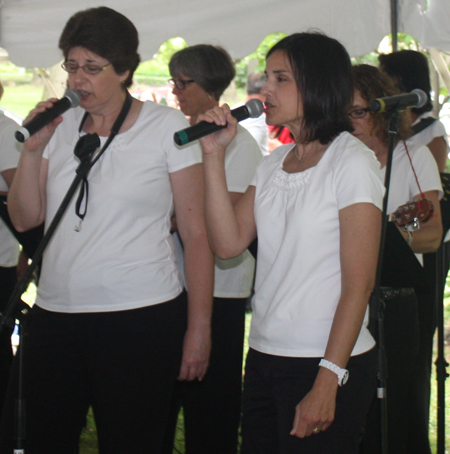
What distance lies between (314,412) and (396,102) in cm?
Answer: 104

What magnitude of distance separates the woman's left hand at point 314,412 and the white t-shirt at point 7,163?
1.69 m

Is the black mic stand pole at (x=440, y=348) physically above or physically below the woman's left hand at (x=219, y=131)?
below

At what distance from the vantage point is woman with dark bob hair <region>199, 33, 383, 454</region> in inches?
62.9

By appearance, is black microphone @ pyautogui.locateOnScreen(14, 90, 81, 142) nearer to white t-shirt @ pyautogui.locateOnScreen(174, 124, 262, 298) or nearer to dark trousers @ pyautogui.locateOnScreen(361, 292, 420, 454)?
white t-shirt @ pyautogui.locateOnScreen(174, 124, 262, 298)

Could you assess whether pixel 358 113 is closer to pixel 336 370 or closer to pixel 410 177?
pixel 410 177

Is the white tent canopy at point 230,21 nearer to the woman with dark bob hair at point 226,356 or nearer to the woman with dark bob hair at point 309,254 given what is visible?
the woman with dark bob hair at point 226,356

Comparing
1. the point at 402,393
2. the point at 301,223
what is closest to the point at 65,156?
the point at 301,223

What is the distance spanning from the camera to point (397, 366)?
232 centimetres

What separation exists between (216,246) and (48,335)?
1.86 ft

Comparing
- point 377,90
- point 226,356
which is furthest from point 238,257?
point 377,90

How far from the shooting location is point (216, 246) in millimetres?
1919

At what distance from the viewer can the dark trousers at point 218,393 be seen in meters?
2.70

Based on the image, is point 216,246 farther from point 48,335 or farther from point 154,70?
point 154,70

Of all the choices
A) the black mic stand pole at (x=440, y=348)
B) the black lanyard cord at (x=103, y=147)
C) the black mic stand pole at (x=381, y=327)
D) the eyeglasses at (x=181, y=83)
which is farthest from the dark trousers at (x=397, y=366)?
the eyeglasses at (x=181, y=83)
